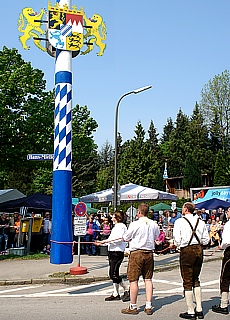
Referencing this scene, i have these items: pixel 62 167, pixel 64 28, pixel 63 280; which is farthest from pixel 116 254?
pixel 64 28

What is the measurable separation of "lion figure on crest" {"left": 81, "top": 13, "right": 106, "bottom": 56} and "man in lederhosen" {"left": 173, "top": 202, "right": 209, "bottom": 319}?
9283 mm

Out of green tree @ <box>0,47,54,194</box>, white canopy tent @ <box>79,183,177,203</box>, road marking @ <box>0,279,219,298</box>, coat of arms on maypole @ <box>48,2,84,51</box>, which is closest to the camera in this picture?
road marking @ <box>0,279,219,298</box>

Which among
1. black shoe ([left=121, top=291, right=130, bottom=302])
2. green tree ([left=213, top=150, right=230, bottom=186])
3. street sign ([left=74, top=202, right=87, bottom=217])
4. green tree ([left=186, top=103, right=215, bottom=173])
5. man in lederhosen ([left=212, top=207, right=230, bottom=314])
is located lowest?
black shoe ([left=121, top=291, right=130, bottom=302])

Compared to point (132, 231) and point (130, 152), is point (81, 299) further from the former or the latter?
point (130, 152)

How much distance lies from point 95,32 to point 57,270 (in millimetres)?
7684

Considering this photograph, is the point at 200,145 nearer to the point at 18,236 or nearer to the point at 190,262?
the point at 18,236

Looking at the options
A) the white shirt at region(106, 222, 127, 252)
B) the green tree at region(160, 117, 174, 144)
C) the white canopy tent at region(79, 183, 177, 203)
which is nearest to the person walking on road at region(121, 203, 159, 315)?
the white shirt at region(106, 222, 127, 252)

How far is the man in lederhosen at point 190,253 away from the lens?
7.43 metres

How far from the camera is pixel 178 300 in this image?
9.15 meters

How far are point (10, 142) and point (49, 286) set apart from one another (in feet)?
50.0

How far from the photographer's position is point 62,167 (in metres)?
14.1

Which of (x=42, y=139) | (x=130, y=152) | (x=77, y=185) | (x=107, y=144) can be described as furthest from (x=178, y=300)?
(x=107, y=144)

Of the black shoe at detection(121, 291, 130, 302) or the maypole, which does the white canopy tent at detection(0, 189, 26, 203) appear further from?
the black shoe at detection(121, 291, 130, 302)

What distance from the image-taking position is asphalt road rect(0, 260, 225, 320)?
7.87m
